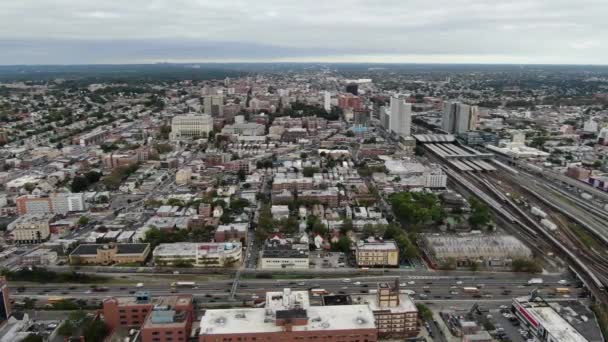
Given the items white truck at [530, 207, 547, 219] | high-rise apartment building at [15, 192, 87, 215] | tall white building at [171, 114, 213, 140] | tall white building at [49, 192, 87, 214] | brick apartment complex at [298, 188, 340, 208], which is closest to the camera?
white truck at [530, 207, 547, 219]

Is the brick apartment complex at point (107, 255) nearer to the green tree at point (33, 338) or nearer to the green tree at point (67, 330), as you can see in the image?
the green tree at point (67, 330)

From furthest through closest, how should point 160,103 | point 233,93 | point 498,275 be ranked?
point 233,93
point 160,103
point 498,275

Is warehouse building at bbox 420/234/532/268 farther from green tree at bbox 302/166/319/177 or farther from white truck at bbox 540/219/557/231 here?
green tree at bbox 302/166/319/177

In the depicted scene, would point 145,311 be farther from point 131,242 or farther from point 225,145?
point 225,145

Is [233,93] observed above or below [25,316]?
above

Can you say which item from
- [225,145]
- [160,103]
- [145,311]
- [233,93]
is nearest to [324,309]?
[145,311]

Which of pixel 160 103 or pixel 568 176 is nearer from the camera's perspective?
pixel 568 176

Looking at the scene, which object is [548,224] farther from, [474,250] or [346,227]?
[346,227]

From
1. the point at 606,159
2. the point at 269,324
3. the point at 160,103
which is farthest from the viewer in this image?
the point at 160,103

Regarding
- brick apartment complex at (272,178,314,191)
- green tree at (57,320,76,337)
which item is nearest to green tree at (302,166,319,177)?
brick apartment complex at (272,178,314,191)

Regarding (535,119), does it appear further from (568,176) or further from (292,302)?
(292,302)
